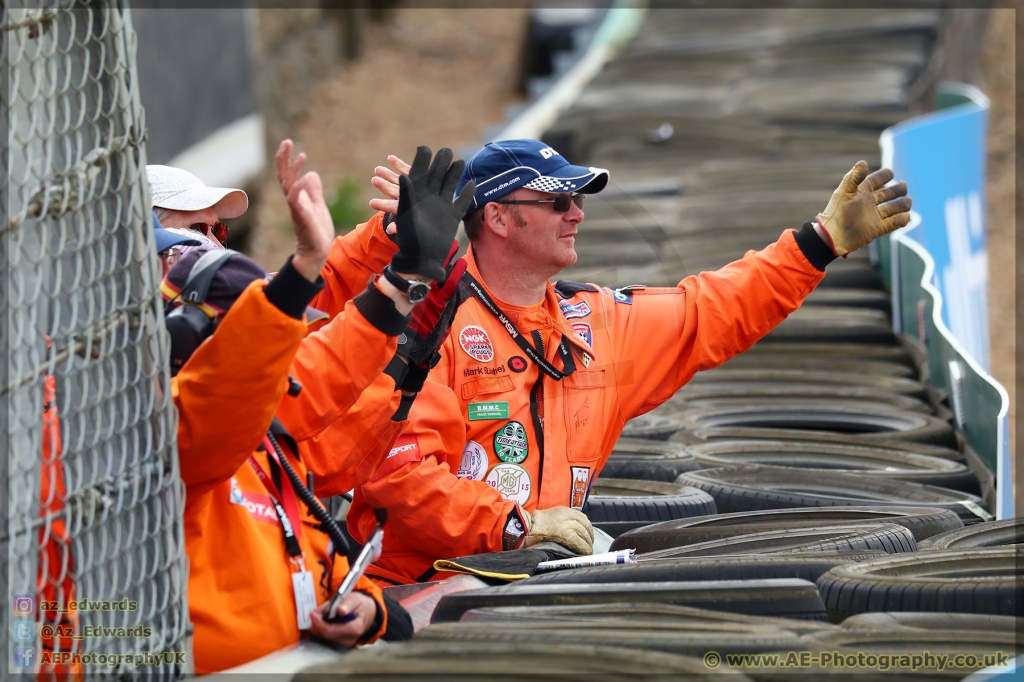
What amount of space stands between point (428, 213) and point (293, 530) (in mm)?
733

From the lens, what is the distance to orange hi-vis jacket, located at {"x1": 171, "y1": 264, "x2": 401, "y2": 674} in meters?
2.20

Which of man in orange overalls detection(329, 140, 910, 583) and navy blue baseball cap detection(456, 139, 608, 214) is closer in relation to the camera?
man in orange overalls detection(329, 140, 910, 583)

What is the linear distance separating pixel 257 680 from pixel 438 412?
4.02 feet

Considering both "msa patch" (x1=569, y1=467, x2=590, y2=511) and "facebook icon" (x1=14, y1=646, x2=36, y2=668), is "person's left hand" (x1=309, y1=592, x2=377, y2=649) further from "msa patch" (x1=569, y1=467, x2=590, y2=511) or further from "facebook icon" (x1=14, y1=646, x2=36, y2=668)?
"msa patch" (x1=569, y1=467, x2=590, y2=511)

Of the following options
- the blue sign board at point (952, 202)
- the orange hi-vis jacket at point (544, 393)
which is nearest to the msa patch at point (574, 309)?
the orange hi-vis jacket at point (544, 393)

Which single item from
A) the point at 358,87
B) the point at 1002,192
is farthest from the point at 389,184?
the point at 358,87

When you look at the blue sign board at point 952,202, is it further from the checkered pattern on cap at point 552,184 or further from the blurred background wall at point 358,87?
the checkered pattern on cap at point 552,184

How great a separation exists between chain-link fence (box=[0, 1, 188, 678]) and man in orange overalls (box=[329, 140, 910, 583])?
1.05 meters

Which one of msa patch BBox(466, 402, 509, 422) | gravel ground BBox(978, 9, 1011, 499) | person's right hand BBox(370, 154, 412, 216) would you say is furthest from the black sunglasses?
gravel ground BBox(978, 9, 1011, 499)

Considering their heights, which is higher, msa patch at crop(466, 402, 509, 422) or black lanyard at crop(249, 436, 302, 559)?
msa patch at crop(466, 402, 509, 422)

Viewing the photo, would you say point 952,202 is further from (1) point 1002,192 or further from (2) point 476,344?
(1) point 1002,192

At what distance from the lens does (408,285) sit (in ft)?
8.29

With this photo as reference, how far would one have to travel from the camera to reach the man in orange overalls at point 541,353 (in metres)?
3.25

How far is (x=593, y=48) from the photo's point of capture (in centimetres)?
1409
